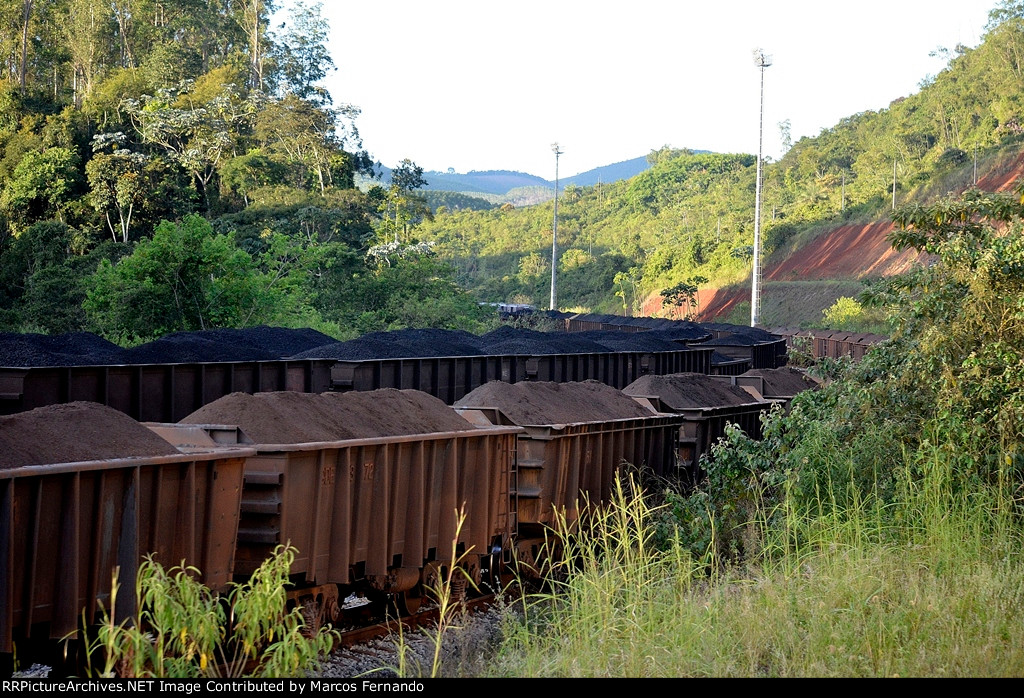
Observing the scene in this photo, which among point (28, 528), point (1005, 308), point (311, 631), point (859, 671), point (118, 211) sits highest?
point (118, 211)

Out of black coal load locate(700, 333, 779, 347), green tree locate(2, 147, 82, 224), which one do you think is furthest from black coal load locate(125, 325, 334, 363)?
green tree locate(2, 147, 82, 224)

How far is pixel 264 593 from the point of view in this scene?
19.1 ft

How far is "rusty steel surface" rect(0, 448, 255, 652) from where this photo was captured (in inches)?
256

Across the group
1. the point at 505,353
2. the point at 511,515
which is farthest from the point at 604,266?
the point at 511,515

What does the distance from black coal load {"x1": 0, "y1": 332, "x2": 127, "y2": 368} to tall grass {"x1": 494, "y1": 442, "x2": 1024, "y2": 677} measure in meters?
9.43

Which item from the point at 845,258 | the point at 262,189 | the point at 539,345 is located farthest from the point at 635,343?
the point at 845,258

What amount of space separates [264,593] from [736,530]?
18.4ft

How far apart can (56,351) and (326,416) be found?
9245mm

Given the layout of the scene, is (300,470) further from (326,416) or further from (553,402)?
(553,402)

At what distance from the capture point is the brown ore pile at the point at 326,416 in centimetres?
910

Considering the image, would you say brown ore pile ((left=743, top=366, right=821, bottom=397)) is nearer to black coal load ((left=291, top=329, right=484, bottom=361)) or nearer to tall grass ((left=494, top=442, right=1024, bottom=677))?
black coal load ((left=291, top=329, right=484, bottom=361))

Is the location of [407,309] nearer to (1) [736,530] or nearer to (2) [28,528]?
(1) [736,530]

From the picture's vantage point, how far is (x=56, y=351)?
670 inches
